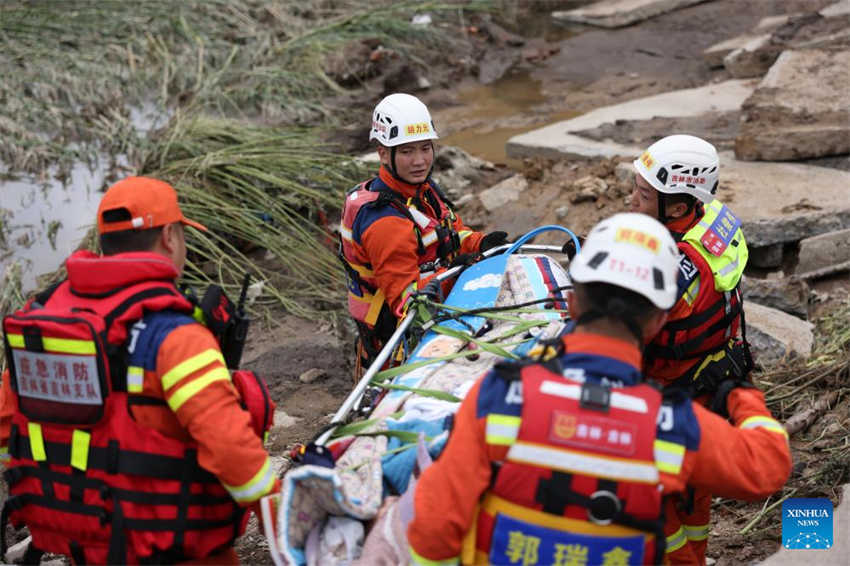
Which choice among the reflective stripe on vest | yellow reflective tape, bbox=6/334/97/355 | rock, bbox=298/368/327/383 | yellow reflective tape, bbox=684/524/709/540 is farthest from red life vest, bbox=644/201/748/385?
rock, bbox=298/368/327/383

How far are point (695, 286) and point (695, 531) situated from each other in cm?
86

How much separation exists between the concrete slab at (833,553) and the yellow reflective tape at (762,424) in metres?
1.29

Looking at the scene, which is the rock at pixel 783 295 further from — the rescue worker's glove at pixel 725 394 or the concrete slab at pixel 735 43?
the concrete slab at pixel 735 43

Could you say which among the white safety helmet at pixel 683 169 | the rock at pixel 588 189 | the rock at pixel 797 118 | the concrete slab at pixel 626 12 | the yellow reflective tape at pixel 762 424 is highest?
the concrete slab at pixel 626 12

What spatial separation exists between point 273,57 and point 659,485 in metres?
9.41

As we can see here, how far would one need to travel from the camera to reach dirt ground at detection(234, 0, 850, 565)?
15.9 feet

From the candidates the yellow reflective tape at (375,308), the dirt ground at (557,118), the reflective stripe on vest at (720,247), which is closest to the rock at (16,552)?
the dirt ground at (557,118)

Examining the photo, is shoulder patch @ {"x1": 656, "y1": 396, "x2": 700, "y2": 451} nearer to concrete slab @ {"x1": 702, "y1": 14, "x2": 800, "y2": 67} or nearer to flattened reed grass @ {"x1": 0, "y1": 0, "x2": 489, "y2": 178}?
flattened reed grass @ {"x1": 0, "y1": 0, "x2": 489, "y2": 178}

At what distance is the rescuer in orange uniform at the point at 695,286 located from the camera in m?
3.14

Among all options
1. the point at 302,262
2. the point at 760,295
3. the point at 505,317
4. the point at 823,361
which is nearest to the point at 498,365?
the point at 505,317

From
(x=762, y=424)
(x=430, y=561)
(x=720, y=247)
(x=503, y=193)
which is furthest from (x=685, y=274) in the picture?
(x=503, y=193)

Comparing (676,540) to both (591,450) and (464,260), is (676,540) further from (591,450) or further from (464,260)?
(464,260)

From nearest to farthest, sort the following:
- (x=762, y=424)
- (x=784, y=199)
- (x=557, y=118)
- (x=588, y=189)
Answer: (x=762, y=424), (x=784, y=199), (x=588, y=189), (x=557, y=118)

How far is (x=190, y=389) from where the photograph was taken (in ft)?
7.70
